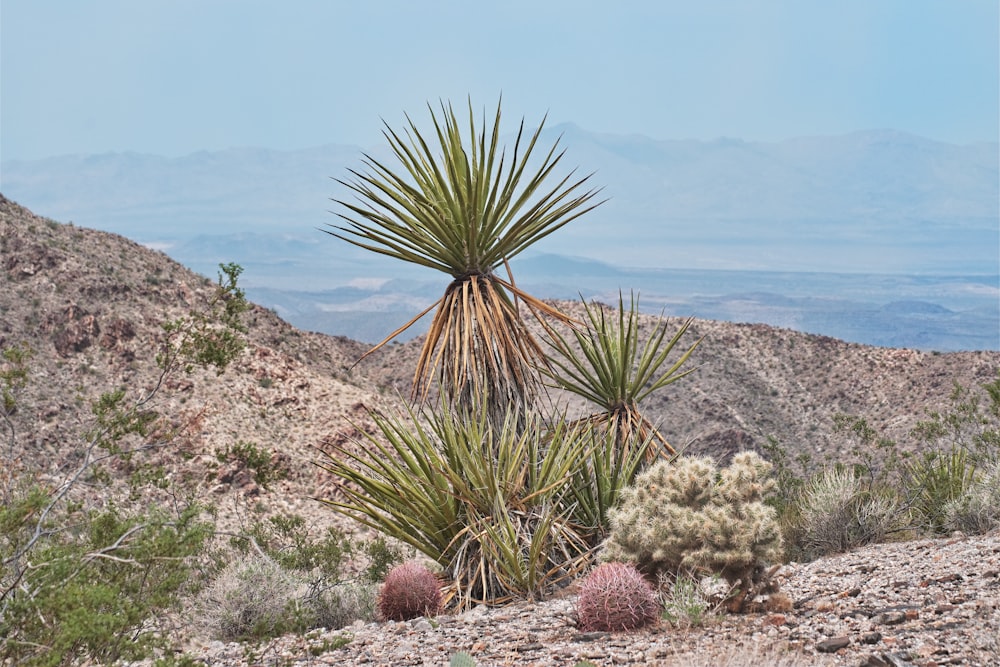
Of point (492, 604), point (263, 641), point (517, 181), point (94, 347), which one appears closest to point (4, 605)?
point (263, 641)

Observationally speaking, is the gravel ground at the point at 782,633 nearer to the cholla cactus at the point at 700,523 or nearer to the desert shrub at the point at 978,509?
the cholla cactus at the point at 700,523

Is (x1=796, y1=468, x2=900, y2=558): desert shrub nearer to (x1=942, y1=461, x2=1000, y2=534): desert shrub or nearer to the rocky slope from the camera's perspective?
(x1=942, y1=461, x2=1000, y2=534): desert shrub

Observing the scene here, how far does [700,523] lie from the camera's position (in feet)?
23.2

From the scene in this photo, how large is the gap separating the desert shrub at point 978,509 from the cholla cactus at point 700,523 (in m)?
3.33

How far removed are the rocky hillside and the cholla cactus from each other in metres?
12.3

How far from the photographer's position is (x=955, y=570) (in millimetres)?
7289

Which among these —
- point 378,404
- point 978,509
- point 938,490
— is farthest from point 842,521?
point 378,404

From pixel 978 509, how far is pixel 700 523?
437 cm

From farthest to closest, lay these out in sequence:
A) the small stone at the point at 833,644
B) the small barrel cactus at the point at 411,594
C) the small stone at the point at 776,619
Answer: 1. the small barrel cactus at the point at 411,594
2. the small stone at the point at 776,619
3. the small stone at the point at 833,644

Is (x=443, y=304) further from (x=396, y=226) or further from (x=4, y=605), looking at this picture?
(x=4, y=605)

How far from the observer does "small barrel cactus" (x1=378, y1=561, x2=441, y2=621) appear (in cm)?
817

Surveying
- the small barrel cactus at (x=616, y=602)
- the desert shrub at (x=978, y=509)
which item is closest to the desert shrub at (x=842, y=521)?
the desert shrub at (x=978, y=509)

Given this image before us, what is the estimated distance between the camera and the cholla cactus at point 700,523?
7.00 metres

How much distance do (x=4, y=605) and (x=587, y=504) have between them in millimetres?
5930
